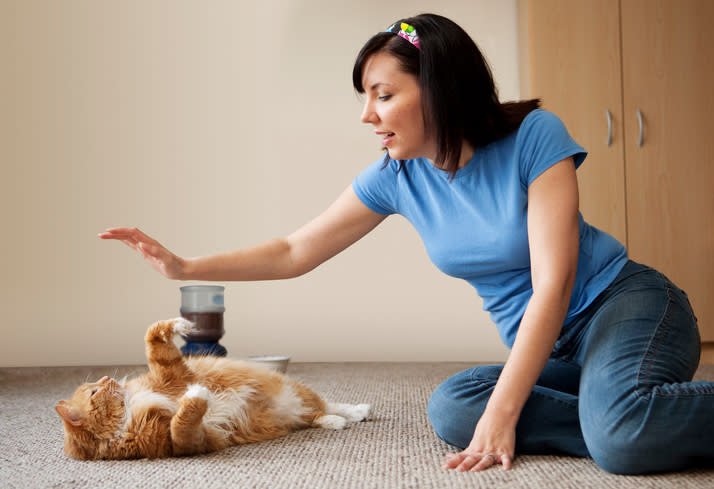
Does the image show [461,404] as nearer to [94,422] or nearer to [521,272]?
[521,272]

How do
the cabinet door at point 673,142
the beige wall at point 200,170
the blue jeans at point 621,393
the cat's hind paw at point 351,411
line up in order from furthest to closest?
the beige wall at point 200,170
the cabinet door at point 673,142
the cat's hind paw at point 351,411
the blue jeans at point 621,393

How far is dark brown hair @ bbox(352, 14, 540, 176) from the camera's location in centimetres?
124

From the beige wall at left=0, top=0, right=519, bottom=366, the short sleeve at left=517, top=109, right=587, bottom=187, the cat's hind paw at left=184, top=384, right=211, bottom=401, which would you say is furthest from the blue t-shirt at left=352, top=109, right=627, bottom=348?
the beige wall at left=0, top=0, right=519, bottom=366

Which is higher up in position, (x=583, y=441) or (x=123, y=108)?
(x=123, y=108)

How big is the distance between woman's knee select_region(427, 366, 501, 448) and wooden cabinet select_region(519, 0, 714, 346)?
5.86ft

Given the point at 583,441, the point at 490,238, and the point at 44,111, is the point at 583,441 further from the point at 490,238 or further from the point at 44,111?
the point at 44,111

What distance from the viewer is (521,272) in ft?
4.30

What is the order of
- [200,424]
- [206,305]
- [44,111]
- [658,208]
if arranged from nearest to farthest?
1. [200,424]
2. [206,305]
3. [658,208]
4. [44,111]

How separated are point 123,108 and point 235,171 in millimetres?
628

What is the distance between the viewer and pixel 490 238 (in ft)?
4.15

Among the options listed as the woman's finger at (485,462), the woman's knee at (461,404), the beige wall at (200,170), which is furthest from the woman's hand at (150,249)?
the beige wall at (200,170)

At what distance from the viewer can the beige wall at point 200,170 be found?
318cm

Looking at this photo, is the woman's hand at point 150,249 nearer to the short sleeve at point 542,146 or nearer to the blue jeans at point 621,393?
the blue jeans at point 621,393

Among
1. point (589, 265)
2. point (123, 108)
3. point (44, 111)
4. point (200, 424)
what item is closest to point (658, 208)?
point (589, 265)
